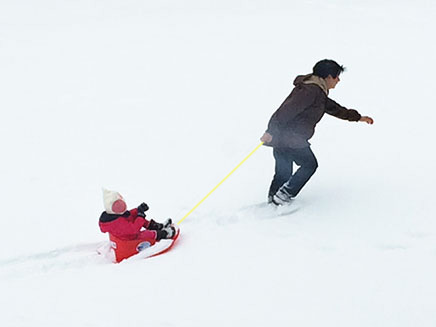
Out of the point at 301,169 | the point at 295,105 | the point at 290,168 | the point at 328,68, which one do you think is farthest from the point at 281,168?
the point at 328,68

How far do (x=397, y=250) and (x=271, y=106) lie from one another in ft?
12.7

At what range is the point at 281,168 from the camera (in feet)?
16.8

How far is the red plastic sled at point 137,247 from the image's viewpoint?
4.54m

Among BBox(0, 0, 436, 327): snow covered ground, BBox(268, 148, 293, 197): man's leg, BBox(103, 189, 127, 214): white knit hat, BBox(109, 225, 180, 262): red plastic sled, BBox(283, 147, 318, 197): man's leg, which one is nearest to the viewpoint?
BBox(0, 0, 436, 327): snow covered ground

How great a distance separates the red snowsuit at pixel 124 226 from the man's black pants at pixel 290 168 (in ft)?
4.30

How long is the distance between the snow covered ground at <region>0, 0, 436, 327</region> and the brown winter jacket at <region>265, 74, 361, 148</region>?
70 cm

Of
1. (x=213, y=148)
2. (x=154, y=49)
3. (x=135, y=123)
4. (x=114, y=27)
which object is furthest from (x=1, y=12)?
(x=213, y=148)

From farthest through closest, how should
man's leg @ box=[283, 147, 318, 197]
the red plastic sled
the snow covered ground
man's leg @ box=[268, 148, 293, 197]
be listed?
man's leg @ box=[268, 148, 293, 197]
man's leg @ box=[283, 147, 318, 197]
the red plastic sled
the snow covered ground

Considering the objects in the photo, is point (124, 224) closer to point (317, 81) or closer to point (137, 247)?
point (137, 247)

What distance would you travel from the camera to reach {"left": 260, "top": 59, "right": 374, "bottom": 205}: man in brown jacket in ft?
15.2

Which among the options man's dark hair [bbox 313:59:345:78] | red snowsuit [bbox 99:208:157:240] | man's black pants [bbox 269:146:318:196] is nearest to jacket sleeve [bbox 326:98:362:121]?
man's dark hair [bbox 313:59:345:78]

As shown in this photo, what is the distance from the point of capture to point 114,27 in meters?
11.8

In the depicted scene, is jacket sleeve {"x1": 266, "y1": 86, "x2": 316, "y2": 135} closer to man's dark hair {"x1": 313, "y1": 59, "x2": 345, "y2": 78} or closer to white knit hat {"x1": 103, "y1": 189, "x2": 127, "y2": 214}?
man's dark hair {"x1": 313, "y1": 59, "x2": 345, "y2": 78}

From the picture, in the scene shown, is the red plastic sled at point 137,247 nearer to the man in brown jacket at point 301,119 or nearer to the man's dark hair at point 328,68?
the man in brown jacket at point 301,119
